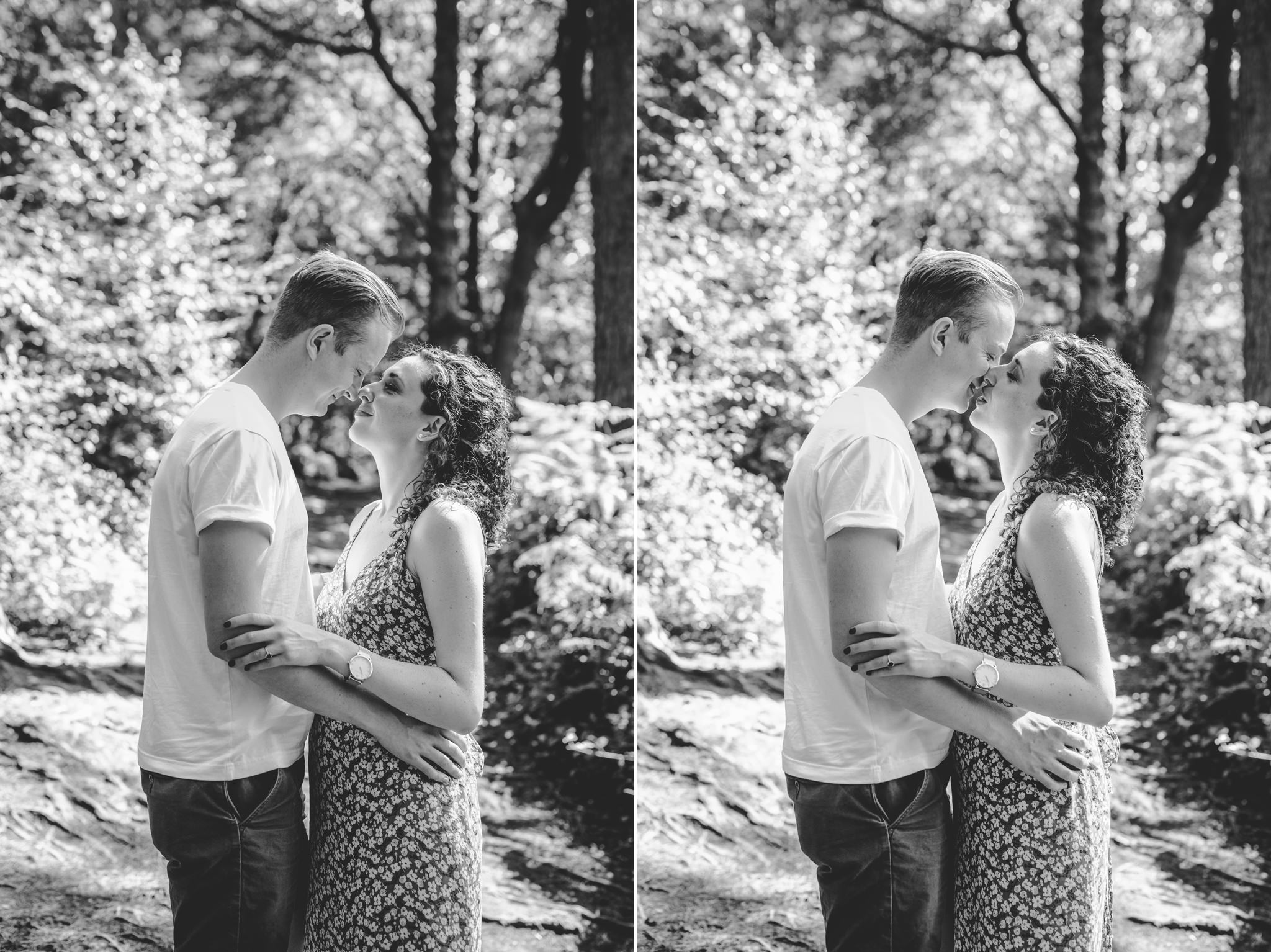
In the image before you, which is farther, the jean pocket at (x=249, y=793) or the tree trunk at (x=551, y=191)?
the tree trunk at (x=551, y=191)

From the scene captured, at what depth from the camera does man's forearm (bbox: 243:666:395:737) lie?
136cm

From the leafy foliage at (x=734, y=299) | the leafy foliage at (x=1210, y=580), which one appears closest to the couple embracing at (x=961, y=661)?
the leafy foliage at (x=734, y=299)

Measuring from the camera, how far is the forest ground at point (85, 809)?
244 cm

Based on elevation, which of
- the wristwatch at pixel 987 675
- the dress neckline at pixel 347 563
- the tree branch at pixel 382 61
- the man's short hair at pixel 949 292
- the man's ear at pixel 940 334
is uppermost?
the tree branch at pixel 382 61

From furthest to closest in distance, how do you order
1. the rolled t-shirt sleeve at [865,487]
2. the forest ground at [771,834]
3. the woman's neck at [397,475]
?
the forest ground at [771,834], the woman's neck at [397,475], the rolled t-shirt sleeve at [865,487]

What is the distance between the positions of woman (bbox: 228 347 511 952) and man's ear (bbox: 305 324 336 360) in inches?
4.6

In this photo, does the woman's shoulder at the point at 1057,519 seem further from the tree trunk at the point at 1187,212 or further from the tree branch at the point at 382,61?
the tree branch at the point at 382,61

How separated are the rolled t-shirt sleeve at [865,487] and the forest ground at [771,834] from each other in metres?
1.43

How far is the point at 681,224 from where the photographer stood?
2.95 m

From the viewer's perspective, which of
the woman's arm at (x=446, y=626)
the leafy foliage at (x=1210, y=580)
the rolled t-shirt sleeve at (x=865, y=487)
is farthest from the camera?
the leafy foliage at (x=1210, y=580)

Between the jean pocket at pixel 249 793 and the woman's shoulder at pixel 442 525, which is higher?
the woman's shoulder at pixel 442 525

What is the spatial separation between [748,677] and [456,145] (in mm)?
1576

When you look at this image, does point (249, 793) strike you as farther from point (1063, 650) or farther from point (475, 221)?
point (475, 221)

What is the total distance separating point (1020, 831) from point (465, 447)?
891 millimetres
